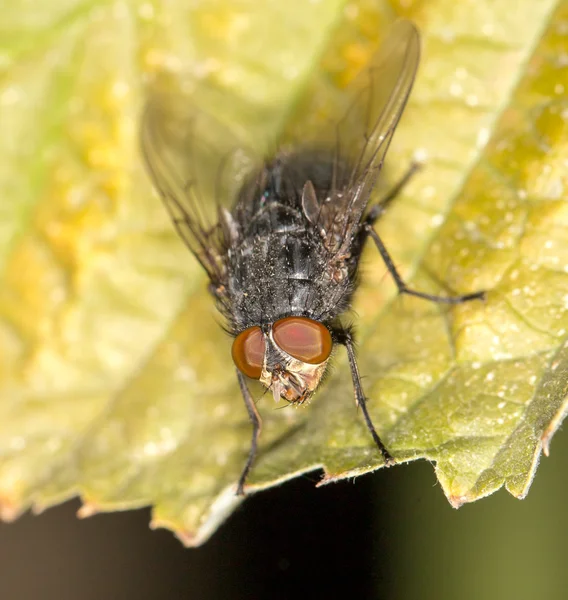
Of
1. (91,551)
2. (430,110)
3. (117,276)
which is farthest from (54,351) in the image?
(430,110)

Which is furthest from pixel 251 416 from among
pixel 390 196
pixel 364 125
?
pixel 364 125

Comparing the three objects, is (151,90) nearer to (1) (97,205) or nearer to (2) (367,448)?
(1) (97,205)

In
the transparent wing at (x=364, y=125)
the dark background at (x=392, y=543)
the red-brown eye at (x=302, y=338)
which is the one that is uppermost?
the transparent wing at (x=364, y=125)

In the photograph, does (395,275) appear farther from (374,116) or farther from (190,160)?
(190,160)

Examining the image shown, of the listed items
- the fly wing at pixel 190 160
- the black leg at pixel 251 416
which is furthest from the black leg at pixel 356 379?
the fly wing at pixel 190 160

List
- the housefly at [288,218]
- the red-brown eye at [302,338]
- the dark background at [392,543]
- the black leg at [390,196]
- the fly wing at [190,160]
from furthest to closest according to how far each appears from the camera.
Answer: the fly wing at [190,160], the black leg at [390,196], the dark background at [392,543], the housefly at [288,218], the red-brown eye at [302,338]

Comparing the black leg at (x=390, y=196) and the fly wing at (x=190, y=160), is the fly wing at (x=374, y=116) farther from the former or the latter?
the fly wing at (x=190, y=160)

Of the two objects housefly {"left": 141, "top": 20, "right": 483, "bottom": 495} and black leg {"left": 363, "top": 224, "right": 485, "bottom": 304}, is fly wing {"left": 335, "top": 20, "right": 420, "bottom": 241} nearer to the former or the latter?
housefly {"left": 141, "top": 20, "right": 483, "bottom": 495}
